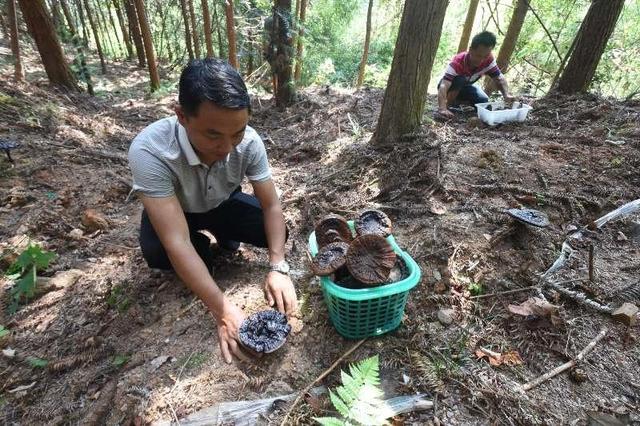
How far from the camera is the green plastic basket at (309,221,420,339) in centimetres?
176

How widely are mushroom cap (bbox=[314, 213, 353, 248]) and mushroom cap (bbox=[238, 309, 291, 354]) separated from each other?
517mm

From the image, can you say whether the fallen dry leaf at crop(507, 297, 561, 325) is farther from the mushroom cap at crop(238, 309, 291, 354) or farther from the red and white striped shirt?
the red and white striped shirt

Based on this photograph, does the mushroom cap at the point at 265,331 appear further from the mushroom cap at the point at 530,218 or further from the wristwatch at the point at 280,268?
the mushroom cap at the point at 530,218

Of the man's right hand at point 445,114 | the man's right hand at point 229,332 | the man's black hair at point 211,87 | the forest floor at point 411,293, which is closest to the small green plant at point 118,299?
the forest floor at point 411,293

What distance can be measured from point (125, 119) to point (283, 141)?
13.0 feet

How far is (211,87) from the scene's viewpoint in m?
1.65

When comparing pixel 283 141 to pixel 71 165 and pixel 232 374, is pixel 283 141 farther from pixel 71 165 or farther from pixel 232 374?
pixel 232 374

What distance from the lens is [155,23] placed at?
1964cm

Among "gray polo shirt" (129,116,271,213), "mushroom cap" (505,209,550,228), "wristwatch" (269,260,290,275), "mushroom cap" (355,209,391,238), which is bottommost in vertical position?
"wristwatch" (269,260,290,275)

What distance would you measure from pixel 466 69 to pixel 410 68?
2.39 meters

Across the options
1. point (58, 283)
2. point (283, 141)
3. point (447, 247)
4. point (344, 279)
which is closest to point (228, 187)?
point (344, 279)

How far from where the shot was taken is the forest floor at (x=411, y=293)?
72.1 inches

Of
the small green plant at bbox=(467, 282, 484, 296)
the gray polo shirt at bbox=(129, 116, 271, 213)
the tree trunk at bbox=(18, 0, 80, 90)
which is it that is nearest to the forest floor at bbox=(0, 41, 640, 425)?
the small green plant at bbox=(467, 282, 484, 296)

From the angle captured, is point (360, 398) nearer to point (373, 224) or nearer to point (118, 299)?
point (373, 224)
